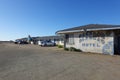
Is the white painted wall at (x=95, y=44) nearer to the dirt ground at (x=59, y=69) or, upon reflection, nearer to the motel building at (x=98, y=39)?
the motel building at (x=98, y=39)

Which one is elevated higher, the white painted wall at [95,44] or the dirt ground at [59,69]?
the white painted wall at [95,44]

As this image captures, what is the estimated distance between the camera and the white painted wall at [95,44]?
16.9m

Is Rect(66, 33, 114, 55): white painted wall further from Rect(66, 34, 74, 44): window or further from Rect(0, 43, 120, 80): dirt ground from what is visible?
Rect(0, 43, 120, 80): dirt ground

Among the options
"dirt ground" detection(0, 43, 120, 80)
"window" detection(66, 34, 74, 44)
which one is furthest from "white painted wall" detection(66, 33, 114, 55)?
"dirt ground" detection(0, 43, 120, 80)

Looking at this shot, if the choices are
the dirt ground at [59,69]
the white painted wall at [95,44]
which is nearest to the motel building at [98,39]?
the white painted wall at [95,44]

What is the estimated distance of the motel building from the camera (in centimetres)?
1680

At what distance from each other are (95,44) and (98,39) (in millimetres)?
817

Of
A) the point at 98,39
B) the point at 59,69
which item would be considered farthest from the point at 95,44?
the point at 59,69

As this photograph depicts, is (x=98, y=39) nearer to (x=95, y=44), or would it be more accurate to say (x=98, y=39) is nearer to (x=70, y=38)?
(x=95, y=44)

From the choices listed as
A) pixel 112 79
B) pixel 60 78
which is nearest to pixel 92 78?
pixel 112 79

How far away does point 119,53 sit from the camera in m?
17.3

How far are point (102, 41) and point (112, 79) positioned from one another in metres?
12.1

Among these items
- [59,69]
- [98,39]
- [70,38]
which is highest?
[70,38]

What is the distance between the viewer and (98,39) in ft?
60.1
